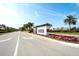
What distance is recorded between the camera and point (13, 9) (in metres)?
14.3

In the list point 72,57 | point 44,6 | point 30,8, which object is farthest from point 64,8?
point 72,57

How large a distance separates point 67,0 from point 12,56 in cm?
684

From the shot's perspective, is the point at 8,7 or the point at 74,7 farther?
the point at 74,7

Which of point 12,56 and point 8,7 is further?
point 8,7

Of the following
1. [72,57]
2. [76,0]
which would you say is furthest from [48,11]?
[72,57]

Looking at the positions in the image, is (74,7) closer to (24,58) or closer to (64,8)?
(64,8)

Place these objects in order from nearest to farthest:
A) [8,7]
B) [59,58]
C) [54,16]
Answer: [59,58] < [8,7] < [54,16]

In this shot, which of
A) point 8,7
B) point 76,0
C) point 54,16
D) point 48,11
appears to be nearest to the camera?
point 76,0

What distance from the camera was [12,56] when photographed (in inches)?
301

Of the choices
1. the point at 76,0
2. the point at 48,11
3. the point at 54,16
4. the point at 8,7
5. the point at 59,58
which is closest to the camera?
the point at 59,58

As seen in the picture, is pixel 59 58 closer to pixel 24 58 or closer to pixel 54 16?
pixel 24 58

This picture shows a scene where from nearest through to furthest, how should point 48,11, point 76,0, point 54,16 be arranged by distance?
point 76,0 → point 48,11 → point 54,16

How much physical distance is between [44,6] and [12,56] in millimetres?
9019

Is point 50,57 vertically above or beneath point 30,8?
beneath
